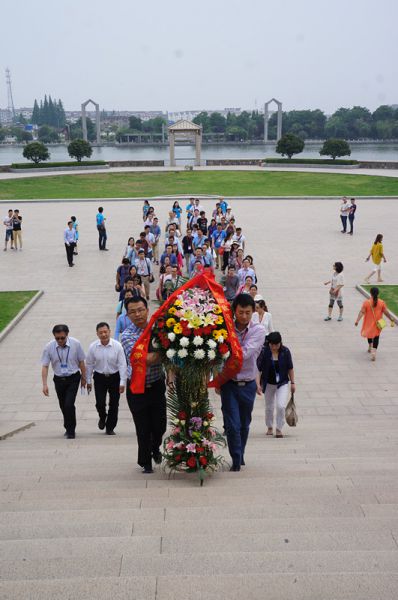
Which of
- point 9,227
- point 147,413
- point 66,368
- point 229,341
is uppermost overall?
point 229,341

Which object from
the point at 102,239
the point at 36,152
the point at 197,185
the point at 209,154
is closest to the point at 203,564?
the point at 102,239

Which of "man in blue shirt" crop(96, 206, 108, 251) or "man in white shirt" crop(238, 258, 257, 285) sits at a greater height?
"man in white shirt" crop(238, 258, 257, 285)

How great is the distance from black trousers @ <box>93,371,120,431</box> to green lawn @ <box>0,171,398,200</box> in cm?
2827

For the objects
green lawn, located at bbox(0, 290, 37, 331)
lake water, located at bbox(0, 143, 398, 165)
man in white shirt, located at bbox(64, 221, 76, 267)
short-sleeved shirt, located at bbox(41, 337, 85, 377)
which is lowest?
lake water, located at bbox(0, 143, 398, 165)

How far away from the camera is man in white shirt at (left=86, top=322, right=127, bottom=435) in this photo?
6859mm

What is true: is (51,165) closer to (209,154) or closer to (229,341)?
(229,341)

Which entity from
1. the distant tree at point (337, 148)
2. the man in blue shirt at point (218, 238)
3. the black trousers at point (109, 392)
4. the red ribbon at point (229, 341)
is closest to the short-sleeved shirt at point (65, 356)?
the black trousers at point (109, 392)

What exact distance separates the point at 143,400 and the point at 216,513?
1.52 meters

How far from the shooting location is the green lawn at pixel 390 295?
13.6m

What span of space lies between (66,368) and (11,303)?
25.3 ft

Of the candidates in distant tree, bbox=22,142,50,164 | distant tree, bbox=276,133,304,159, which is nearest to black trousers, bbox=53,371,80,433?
distant tree, bbox=22,142,50,164

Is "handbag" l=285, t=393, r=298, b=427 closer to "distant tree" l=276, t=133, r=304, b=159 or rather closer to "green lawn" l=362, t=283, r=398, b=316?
"green lawn" l=362, t=283, r=398, b=316

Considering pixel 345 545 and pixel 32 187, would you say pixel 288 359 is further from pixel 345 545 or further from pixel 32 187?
pixel 32 187

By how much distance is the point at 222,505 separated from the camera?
4.22 metres
